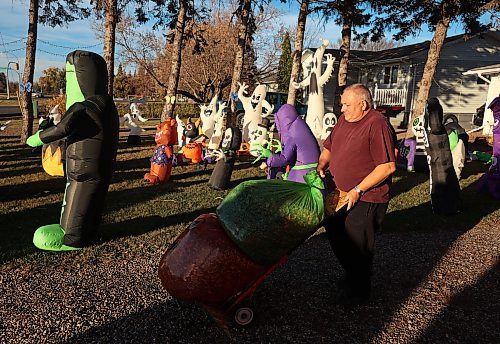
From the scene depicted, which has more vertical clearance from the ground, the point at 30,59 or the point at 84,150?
the point at 30,59

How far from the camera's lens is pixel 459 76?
78.5 ft

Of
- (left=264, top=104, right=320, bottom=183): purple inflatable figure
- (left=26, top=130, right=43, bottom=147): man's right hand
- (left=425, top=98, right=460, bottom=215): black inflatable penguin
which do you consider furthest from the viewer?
(left=425, top=98, right=460, bottom=215): black inflatable penguin

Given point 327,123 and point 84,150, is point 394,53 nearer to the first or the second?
point 327,123

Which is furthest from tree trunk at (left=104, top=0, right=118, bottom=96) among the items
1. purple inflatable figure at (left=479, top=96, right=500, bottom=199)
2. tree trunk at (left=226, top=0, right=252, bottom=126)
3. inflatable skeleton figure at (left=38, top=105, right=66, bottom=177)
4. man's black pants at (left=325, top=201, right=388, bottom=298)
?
man's black pants at (left=325, top=201, right=388, bottom=298)

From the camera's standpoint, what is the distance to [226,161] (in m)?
7.74

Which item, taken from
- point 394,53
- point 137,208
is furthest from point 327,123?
point 394,53

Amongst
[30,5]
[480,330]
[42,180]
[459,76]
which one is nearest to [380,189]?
[480,330]

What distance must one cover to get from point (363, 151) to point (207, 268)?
1421 millimetres

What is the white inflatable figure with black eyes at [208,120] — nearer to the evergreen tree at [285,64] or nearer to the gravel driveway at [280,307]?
the gravel driveway at [280,307]

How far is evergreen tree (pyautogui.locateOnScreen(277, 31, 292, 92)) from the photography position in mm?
30438

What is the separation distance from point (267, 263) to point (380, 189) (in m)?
1.06

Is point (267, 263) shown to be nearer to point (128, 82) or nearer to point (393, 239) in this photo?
point (393, 239)

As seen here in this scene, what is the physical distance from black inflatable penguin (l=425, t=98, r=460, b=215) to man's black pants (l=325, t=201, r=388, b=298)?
3.48 meters

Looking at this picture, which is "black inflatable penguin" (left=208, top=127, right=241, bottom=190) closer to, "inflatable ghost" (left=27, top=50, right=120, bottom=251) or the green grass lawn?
the green grass lawn
